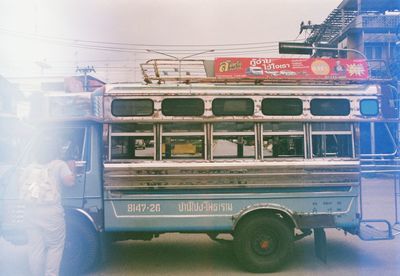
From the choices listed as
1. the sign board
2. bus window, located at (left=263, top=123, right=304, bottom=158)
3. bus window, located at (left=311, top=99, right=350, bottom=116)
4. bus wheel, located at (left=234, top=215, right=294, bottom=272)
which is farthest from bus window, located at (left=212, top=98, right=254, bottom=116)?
the sign board

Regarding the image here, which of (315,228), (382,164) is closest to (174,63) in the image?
(315,228)

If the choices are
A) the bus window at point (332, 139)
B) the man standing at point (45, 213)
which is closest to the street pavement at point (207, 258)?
the man standing at point (45, 213)

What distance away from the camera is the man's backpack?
3627 millimetres

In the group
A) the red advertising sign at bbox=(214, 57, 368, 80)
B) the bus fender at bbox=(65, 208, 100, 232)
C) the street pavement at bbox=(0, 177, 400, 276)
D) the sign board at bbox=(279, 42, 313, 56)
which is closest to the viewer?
the bus fender at bbox=(65, 208, 100, 232)

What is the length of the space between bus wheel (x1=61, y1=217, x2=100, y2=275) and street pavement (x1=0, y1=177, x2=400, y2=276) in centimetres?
24

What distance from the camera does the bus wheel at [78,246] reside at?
13.7 ft

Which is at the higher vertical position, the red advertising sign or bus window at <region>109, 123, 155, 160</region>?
the red advertising sign

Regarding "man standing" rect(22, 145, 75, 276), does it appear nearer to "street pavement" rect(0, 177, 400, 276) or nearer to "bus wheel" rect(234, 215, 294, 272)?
"street pavement" rect(0, 177, 400, 276)

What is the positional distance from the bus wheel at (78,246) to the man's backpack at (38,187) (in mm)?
619

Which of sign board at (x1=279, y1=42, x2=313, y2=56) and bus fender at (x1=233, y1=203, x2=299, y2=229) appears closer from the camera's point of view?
bus fender at (x1=233, y1=203, x2=299, y2=229)

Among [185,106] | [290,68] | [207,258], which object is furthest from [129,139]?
[290,68]

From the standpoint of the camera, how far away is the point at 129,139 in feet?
14.0

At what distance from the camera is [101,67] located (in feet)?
21.4

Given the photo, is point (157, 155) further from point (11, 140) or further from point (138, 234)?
point (11, 140)
